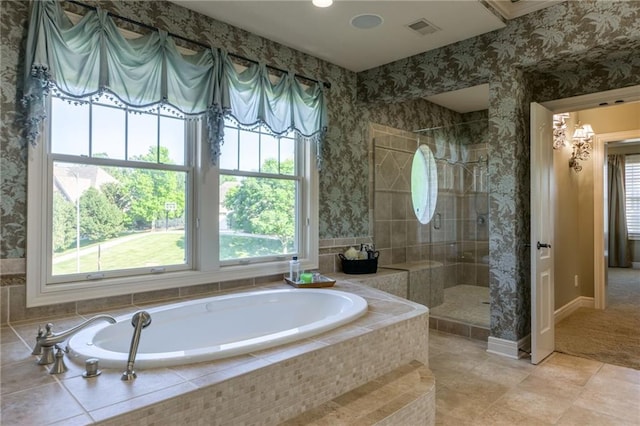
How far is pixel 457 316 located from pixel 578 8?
8.93 ft

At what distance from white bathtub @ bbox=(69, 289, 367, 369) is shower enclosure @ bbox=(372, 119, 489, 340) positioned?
5.40ft

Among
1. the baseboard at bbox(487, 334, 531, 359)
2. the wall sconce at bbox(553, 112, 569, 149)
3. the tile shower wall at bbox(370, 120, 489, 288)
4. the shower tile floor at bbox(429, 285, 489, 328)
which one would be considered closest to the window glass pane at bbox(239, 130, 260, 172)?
the tile shower wall at bbox(370, 120, 489, 288)

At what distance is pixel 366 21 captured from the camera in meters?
2.94

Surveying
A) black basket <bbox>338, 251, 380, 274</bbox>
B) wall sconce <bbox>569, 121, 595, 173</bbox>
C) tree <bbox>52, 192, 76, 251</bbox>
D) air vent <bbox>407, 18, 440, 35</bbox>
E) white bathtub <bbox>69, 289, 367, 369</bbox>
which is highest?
air vent <bbox>407, 18, 440, 35</bbox>

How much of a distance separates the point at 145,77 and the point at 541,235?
310cm

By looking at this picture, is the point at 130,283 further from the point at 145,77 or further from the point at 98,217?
the point at 145,77

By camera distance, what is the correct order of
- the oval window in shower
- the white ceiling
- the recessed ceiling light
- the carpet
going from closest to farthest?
the white ceiling → the recessed ceiling light → the carpet → the oval window in shower

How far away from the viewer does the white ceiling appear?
2723 millimetres

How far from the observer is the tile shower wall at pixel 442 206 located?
4.40 metres

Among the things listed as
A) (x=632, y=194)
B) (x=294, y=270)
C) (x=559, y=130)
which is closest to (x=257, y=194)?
(x=294, y=270)

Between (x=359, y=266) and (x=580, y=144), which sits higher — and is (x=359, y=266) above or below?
below

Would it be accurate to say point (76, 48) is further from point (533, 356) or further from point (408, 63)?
point (533, 356)

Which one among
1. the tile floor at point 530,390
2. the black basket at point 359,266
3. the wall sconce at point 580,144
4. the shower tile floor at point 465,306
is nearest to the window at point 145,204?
the black basket at point 359,266

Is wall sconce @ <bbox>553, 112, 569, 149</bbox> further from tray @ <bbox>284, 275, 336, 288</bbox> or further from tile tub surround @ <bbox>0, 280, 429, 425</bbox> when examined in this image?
tile tub surround @ <bbox>0, 280, 429, 425</bbox>
